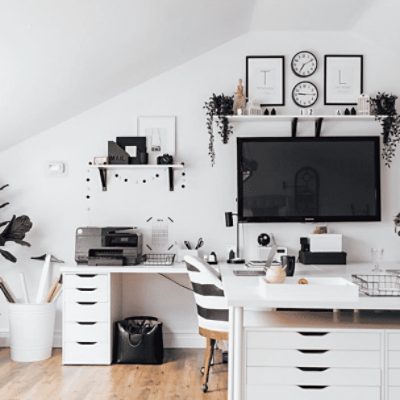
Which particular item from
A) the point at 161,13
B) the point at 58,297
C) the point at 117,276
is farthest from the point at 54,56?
the point at 58,297

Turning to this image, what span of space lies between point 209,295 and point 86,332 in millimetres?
1208

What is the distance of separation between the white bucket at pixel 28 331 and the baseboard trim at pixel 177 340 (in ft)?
1.30

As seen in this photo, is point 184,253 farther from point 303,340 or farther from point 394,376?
point 394,376

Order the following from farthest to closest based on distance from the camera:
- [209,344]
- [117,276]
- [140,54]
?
[117,276] → [140,54] → [209,344]

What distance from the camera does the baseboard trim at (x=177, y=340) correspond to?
4902 millimetres

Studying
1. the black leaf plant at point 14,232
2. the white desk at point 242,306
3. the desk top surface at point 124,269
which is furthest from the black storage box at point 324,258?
the black leaf plant at point 14,232

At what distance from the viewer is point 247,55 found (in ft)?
16.1

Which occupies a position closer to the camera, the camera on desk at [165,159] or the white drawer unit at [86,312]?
the white drawer unit at [86,312]

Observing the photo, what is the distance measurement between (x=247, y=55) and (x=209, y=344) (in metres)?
2.41

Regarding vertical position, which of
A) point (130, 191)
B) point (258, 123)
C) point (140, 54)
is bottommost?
point (130, 191)

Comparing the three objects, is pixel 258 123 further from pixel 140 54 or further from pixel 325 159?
pixel 140 54

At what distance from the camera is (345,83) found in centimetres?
487

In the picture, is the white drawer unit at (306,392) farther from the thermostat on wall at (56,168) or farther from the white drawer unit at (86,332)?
the thermostat on wall at (56,168)

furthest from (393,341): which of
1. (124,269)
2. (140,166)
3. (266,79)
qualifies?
(266,79)
